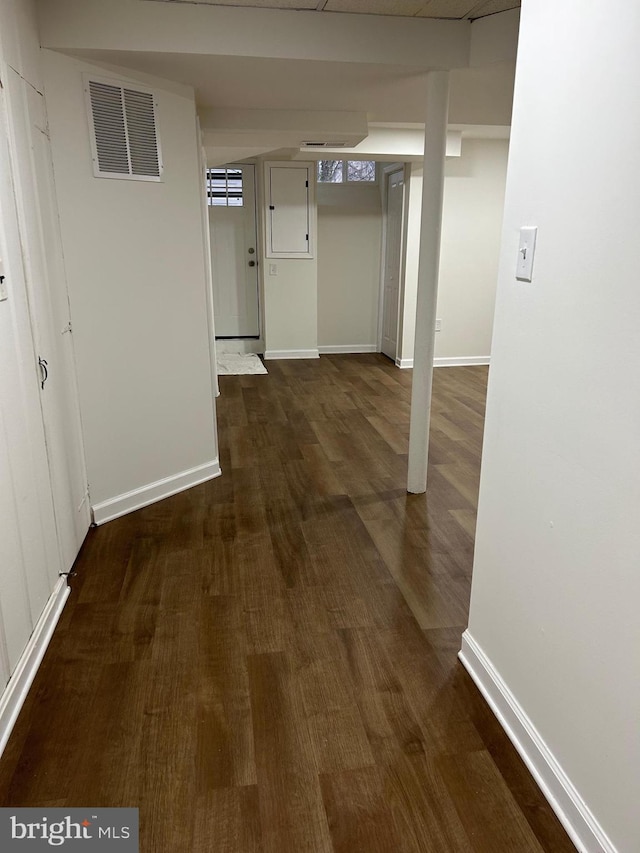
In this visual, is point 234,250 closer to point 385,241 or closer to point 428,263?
point 385,241

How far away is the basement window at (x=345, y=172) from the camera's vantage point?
23.9 ft

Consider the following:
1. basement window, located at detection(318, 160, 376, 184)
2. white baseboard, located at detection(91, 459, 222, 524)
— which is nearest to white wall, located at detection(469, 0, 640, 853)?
white baseboard, located at detection(91, 459, 222, 524)

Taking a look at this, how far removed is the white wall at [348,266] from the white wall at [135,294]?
4240mm

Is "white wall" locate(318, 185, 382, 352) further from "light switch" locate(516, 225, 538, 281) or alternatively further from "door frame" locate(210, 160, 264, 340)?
"light switch" locate(516, 225, 538, 281)

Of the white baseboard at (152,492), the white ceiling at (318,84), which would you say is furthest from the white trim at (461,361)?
the white baseboard at (152,492)

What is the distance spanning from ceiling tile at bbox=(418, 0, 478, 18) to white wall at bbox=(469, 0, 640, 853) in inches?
48.4

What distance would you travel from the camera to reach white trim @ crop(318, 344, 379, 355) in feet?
25.6

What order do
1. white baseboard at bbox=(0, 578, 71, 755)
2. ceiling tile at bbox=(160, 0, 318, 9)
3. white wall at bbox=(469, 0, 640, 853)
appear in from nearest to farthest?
white wall at bbox=(469, 0, 640, 853) → white baseboard at bbox=(0, 578, 71, 755) → ceiling tile at bbox=(160, 0, 318, 9)

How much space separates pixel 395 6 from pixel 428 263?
111 cm

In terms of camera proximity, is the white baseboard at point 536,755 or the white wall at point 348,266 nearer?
the white baseboard at point 536,755

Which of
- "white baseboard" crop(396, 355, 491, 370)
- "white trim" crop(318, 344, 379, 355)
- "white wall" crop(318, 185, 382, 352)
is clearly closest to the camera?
"white baseboard" crop(396, 355, 491, 370)

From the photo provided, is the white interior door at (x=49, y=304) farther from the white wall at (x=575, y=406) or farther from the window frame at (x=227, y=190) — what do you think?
the window frame at (x=227, y=190)

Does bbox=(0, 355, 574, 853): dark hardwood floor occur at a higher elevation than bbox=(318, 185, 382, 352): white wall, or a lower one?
lower

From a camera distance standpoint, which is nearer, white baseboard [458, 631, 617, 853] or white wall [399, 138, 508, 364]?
white baseboard [458, 631, 617, 853]
